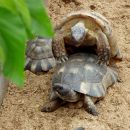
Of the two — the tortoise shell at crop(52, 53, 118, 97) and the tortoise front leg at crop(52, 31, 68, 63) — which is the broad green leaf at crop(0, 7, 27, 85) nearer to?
the tortoise shell at crop(52, 53, 118, 97)

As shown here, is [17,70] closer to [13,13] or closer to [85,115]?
[13,13]

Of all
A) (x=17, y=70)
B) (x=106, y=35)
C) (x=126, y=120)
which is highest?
(x=17, y=70)

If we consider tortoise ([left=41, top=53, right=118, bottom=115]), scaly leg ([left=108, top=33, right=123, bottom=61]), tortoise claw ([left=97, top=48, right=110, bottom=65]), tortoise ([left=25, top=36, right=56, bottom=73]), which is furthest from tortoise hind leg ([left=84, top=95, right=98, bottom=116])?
tortoise ([left=25, top=36, right=56, bottom=73])

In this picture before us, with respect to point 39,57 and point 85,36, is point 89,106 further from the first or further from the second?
point 39,57

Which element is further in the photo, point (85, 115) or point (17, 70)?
point (85, 115)

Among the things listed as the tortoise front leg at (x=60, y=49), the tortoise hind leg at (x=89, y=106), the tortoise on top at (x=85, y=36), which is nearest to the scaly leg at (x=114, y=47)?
the tortoise on top at (x=85, y=36)

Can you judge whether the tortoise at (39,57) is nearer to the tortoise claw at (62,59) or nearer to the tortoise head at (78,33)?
the tortoise claw at (62,59)

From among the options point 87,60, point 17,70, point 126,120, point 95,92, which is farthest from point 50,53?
point 17,70
